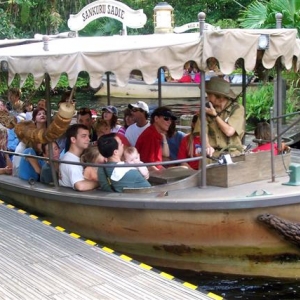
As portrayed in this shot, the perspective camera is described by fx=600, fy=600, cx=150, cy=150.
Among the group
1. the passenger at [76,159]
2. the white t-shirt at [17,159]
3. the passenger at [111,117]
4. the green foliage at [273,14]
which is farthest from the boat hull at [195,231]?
the green foliage at [273,14]

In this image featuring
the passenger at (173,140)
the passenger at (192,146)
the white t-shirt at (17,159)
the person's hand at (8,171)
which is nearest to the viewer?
the passenger at (192,146)

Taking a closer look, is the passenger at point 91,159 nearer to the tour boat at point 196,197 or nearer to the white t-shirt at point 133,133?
the tour boat at point 196,197

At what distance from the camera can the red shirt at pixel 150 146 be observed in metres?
7.25

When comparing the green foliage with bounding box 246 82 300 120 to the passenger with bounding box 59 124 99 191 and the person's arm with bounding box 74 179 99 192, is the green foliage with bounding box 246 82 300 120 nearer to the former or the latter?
the passenger with bounding box 59 124 99 191

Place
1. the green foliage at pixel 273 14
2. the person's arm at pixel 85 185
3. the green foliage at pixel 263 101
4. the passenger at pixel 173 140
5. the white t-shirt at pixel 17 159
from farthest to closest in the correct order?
the green foliage at pixel 263 101
the green foliage at pixel 273 14
the passenger at pixel 173 140
the white t-shirt at pixel 17 159
the person's arm at pixel 85 185

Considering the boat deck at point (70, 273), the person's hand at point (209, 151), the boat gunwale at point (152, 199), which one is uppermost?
the person's hand at point (209, 151)

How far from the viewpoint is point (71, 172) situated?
6812 mm

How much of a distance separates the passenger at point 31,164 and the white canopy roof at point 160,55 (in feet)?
4.60

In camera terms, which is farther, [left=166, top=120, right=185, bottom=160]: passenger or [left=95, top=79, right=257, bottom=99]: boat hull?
[left=95, top=79, right=257, bottom=99]: boat hull

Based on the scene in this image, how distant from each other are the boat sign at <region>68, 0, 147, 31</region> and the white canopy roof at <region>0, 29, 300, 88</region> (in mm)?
832

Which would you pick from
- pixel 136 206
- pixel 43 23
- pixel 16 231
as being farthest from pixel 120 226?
pixel 43 23

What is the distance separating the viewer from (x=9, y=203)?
8156mm

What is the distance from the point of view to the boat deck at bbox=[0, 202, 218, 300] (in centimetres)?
484

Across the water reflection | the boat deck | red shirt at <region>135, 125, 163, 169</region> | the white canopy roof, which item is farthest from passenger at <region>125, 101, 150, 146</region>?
the water reflection
